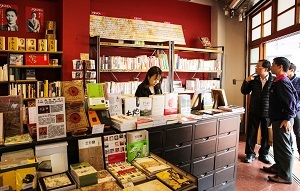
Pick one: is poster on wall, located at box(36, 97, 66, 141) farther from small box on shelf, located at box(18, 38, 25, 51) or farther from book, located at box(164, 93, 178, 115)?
small box on shelf, located at box(18, 38, 25, 51)

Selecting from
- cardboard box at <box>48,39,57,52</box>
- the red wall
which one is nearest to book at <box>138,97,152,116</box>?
the red wall

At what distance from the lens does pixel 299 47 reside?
217 inches

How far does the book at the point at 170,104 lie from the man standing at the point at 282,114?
154cm

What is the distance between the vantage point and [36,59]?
13.1 ft

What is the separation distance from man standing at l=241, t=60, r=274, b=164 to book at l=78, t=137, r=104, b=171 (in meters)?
3.18

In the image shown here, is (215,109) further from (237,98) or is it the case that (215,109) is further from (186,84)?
(237,98)

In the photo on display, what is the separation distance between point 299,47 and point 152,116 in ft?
15.9

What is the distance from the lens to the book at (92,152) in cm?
174

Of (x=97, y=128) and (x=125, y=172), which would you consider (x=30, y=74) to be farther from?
(x=125, y=172)

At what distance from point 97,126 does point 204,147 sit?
1.35 metres

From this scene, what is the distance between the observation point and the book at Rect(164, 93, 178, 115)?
255cm

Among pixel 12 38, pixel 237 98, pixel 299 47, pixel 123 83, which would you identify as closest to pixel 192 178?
pixel 123 83

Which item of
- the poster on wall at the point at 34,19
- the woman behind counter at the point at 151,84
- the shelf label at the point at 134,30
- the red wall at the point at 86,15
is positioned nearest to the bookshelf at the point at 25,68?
the red wall at the point at 86,15

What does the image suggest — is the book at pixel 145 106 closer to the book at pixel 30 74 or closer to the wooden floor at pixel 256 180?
the wooden floor at pixel 256 180
